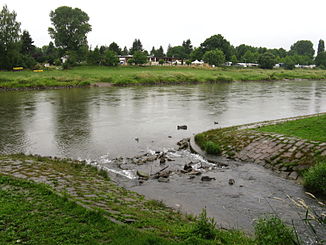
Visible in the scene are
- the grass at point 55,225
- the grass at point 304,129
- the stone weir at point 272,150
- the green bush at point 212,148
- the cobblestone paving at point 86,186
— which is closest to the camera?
the grass at point 55,225

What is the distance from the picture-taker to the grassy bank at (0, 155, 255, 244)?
6.32m

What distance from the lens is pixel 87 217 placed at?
7289 millimetres

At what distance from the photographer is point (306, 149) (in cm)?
1337

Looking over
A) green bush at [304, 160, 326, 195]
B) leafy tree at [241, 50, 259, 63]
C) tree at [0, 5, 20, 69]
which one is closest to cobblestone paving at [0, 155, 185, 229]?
green bush at [304, 160, 326, 195]

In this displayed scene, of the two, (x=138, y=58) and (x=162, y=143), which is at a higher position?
(x=138, y=58)

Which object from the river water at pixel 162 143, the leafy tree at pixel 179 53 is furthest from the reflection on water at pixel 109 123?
the leafy tree at pixel 179 53

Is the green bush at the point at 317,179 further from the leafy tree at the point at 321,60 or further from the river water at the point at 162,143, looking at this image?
the leafy tree at the point at 321,60

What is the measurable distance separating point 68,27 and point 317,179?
343ft

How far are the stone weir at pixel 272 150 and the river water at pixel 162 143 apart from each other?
68 cm

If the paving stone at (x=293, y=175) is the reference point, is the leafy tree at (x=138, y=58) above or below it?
above

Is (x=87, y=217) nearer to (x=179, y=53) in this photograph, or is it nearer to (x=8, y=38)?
(x=8, y=38)

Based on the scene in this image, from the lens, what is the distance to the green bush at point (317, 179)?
10.6 metres

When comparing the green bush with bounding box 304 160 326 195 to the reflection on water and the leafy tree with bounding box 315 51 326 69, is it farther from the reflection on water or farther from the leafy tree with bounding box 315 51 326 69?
the leafy tree with bounding box 315 51 326 69

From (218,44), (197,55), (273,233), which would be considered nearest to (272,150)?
(273,233)
